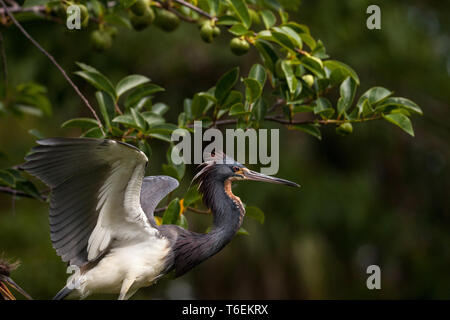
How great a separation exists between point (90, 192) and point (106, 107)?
53cm

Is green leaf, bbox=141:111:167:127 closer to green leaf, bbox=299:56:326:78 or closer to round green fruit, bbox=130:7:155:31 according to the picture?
round green fruit, bbox=130:7:155:31

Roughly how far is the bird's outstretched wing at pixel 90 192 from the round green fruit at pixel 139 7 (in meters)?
0.96

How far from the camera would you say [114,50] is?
6727 millimetres

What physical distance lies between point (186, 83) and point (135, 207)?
489cm

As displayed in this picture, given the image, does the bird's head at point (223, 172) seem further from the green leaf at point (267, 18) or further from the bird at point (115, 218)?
the green leaf at point (267, 18)

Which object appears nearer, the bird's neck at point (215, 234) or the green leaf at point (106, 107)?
the bird's neck at point (215, 234)

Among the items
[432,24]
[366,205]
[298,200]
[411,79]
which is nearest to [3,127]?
[298,200]

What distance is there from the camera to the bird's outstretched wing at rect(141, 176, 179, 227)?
116 inches

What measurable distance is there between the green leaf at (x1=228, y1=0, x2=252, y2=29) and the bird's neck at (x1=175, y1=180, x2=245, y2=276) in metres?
0.81

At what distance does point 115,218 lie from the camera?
8.68 ft

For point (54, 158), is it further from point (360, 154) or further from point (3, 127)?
point (360, 154)

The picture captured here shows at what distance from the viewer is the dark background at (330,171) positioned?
21.7ft

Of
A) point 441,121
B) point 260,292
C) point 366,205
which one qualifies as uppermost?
point 441,121

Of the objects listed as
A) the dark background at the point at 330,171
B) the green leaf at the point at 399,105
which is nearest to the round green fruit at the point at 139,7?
the green leaf at the point at 399,105
